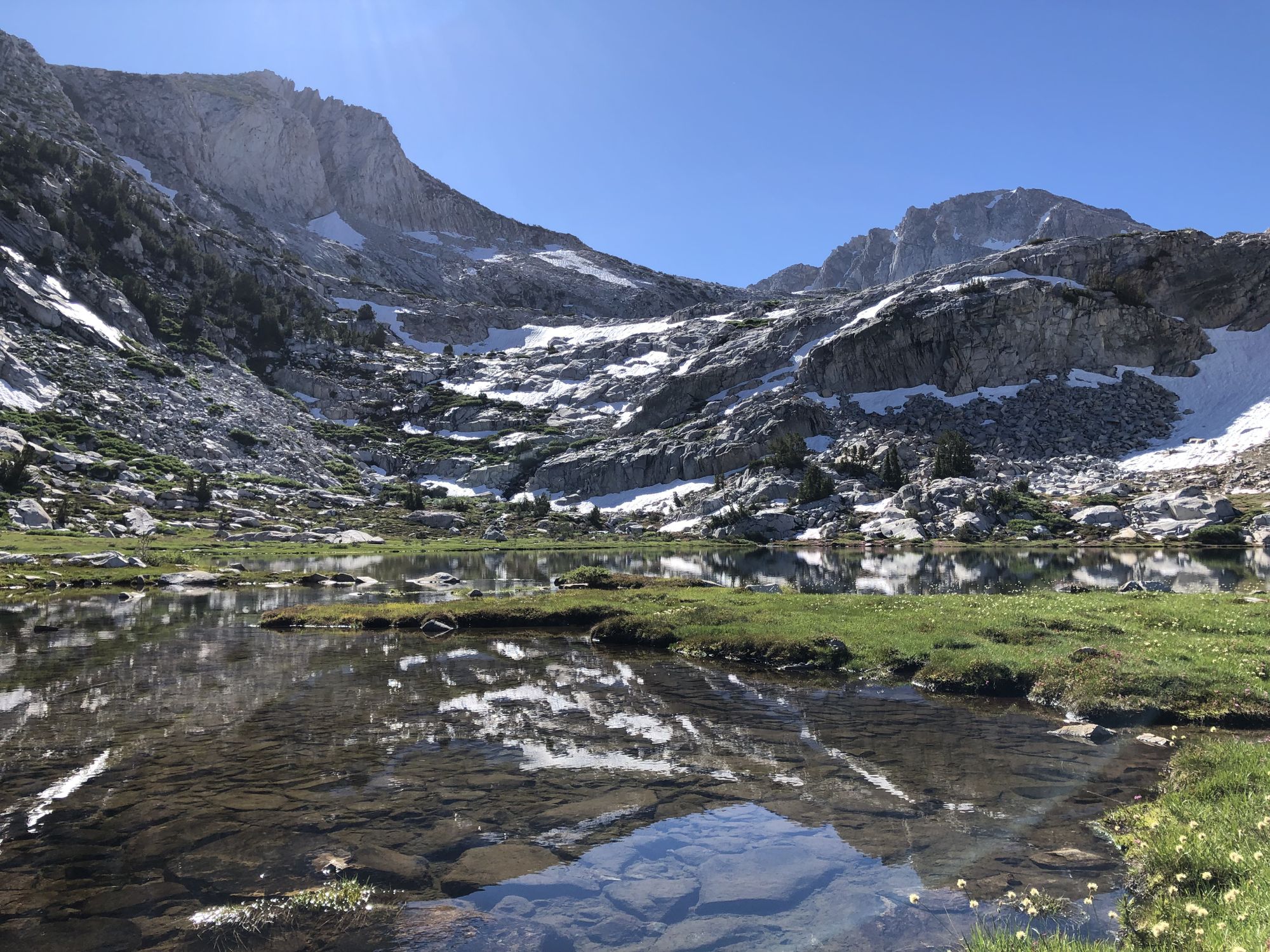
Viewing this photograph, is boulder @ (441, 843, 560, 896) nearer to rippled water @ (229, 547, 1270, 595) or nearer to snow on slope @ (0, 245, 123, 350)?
rippled water @ (229, 547, 1270, 595)

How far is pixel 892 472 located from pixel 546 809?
397 ft

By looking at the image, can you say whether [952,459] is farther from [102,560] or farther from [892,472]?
[102,560]

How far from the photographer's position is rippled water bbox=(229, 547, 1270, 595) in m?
48.8

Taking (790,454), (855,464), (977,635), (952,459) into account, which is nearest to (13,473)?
(977,635)

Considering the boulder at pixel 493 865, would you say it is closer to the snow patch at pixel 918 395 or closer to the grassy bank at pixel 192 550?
the grassy bank at pixel 192 550

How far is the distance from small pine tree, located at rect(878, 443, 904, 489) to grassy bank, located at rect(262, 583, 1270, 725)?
302ft

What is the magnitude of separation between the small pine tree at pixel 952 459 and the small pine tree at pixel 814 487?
18.3m

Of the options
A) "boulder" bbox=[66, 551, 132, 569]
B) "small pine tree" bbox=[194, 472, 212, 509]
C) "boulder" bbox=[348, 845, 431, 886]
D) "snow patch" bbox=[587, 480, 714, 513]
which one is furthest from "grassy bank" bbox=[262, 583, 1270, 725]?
"snow patch" bbox=[587, 480, 714, 513]

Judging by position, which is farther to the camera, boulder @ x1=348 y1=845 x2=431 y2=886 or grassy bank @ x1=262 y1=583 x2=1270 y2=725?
grassy bank @ x1=262 y1=583 x2=1270 y2=725

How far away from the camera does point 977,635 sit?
24.4 m

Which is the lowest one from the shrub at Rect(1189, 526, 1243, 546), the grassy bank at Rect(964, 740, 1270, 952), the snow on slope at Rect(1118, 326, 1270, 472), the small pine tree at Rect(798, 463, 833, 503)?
the shrub at Rect(1189, 526, 1243, 546)

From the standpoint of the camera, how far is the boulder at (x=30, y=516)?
7688 centimetres

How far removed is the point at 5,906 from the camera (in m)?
8.66

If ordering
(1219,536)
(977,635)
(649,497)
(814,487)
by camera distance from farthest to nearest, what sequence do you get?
(649,497)
(814,487)
(1219,536)
(977,635)
